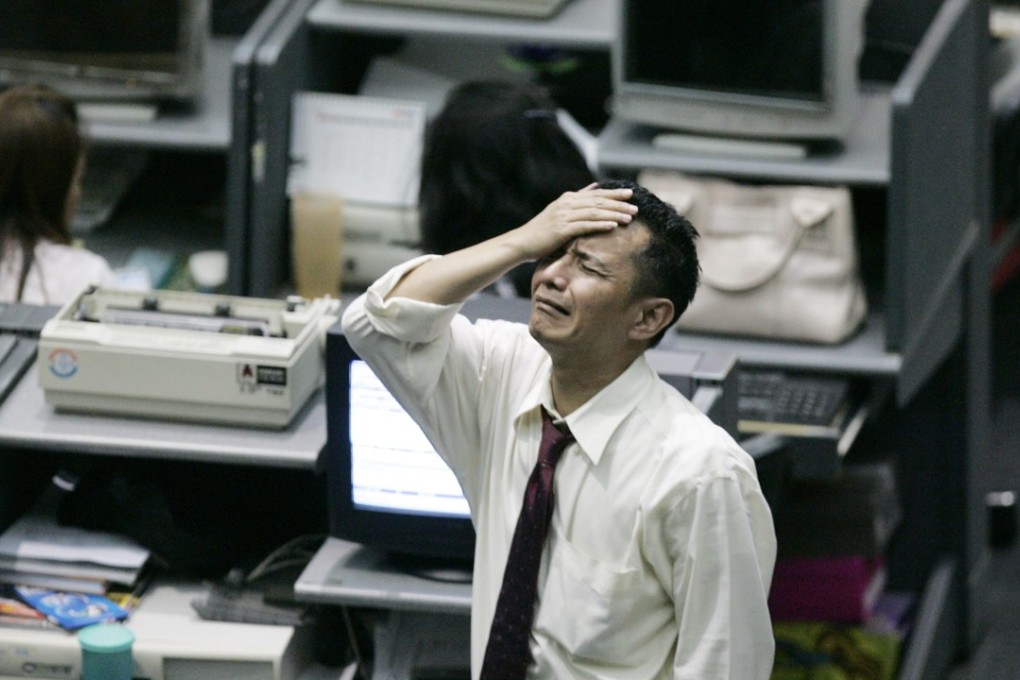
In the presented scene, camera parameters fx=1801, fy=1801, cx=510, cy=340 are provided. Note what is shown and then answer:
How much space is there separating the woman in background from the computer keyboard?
4.02 ft

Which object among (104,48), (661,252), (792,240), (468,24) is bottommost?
(792,240)

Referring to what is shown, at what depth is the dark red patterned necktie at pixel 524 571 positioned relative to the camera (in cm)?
200

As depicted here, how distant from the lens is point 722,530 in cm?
190

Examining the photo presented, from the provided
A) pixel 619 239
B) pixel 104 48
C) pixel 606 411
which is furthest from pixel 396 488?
pixel 104 48

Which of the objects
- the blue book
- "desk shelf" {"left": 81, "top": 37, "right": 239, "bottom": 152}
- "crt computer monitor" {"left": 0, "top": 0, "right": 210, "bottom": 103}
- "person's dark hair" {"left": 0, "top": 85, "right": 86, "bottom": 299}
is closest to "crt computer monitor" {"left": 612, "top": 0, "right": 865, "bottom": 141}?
"desk shelf" {"left": 81, "top": 37, "right": 239, "bottom": 152}

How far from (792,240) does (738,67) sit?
38 centimetres

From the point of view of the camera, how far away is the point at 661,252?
6.40ft

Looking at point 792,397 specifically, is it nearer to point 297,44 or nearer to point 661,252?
point 297,44

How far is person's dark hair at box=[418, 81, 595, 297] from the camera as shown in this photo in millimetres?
2926

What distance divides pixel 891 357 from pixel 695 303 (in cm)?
41

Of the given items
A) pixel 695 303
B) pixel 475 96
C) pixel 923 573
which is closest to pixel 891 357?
pixel 695 303

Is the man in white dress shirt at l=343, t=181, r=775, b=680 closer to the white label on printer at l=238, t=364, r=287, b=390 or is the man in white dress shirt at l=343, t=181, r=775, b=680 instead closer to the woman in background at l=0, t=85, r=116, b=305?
the white label on printer at l=238, t=364, r=287, b=390

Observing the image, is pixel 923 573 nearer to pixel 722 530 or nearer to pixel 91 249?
pixel 91 249

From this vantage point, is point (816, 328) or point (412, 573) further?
point (816, 328)
